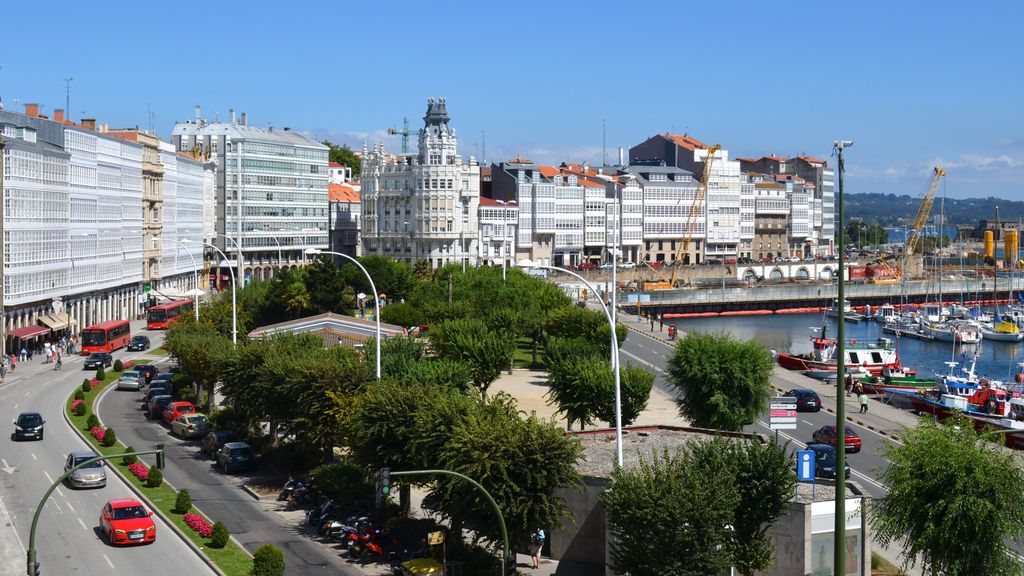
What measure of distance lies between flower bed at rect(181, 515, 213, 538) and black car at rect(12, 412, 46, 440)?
1500cm

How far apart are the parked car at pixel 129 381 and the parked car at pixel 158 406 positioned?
7304 mm

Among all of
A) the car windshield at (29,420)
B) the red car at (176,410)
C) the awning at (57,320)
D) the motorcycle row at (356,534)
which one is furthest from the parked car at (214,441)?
the awning at (57,320)

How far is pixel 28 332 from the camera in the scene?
79.2 meters

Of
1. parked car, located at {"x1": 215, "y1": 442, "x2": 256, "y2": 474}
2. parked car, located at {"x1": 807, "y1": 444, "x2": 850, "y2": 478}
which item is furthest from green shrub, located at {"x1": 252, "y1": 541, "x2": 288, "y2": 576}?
parked car, located at {"x1": 215, "y1": 442, "x2": 256, "y2": 474}

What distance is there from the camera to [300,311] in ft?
292

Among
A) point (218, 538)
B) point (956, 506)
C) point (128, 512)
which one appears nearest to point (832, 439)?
point (956, 506)

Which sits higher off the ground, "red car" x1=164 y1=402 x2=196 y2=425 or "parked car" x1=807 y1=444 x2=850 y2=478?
"parked car" x1=807 y1=444 x2=850 y2=478

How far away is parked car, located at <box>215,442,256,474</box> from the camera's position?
1775 inches

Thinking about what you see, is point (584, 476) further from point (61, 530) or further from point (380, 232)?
point (380, 232)

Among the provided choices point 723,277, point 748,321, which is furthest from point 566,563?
point 723,277

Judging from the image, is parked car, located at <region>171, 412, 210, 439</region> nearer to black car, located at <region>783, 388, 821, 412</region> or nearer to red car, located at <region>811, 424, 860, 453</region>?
red car, located at <region>811, 424, 860, 453</region>

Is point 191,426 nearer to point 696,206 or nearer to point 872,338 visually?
point 872,338

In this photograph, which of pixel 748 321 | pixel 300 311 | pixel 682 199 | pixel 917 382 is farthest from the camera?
pixel 682 199

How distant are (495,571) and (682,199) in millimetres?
153976
